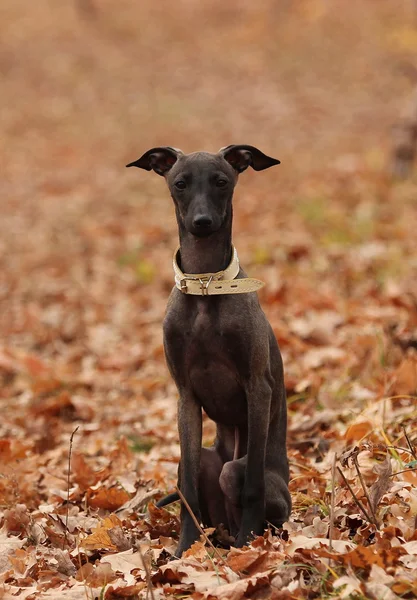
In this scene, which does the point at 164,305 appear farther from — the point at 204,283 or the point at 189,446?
the point at 204,283

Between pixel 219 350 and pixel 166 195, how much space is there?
464 inches

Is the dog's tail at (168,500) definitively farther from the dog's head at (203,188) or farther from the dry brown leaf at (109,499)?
the dog's head at (203,188)

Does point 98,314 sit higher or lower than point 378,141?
lower

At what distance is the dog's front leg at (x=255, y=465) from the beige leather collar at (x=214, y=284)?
43 cm

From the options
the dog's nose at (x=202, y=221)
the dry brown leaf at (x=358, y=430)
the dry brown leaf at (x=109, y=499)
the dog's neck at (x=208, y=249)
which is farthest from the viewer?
the dry brown leaf at (x=358, y=430)

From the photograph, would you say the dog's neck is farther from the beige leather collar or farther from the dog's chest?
the dog's chest

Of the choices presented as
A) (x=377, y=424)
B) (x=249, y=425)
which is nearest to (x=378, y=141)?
(x=377, y=424)

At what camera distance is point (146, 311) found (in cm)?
966

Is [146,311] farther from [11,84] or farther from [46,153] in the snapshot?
[11,84]

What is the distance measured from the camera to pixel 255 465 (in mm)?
3652

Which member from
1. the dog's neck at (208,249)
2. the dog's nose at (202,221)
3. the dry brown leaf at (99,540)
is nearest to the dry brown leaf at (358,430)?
the dog's neck at (208,249)

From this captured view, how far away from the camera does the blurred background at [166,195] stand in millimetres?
7203

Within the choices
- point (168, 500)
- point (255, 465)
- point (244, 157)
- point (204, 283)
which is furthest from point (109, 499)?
point (244, 157)

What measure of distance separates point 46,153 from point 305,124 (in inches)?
263
